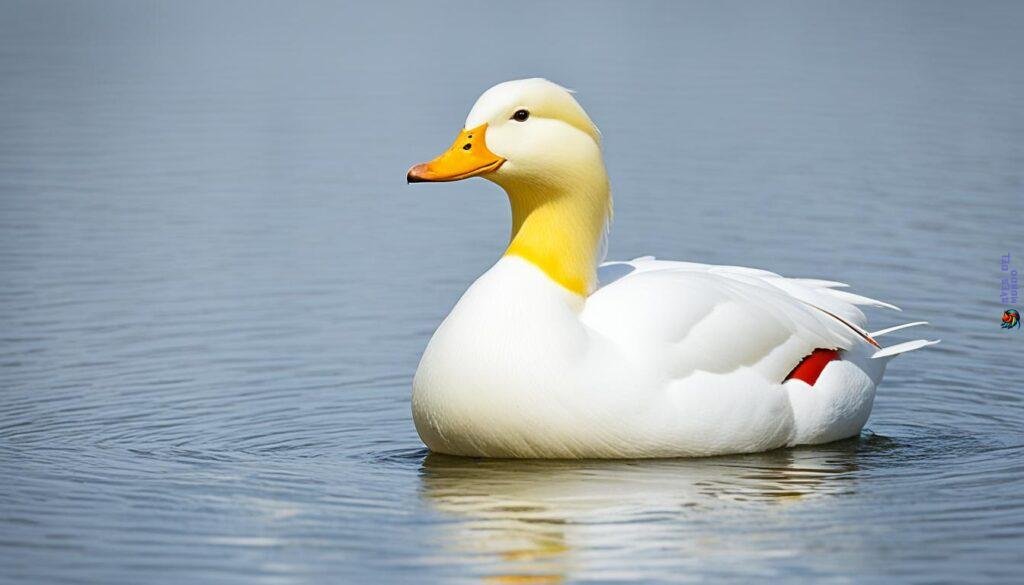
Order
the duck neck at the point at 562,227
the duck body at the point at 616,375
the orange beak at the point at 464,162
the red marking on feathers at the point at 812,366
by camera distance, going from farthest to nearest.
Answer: the red marking on feathers at the point at 812,366, the duck neck at the point at 562,227, the orange beak at the point at 464,162, the duck body at the point at 616,375

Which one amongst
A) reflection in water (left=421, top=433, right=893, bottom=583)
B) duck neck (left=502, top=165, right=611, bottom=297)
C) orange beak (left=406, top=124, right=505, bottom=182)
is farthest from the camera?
duck neck (left=502, top=165, right=611, bottom=297)

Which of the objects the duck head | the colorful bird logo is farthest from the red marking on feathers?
the colorful bird logo

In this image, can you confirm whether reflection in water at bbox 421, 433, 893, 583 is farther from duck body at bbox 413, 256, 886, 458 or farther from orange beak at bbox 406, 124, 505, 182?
orange beak at bbox 406, 124, 505, 182

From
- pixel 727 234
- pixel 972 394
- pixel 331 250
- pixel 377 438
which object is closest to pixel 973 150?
pixel 727 234

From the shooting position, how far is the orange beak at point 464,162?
8938 mm

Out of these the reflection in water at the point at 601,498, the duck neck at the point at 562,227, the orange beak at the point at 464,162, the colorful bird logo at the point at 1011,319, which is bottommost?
the reflection in water at the point at 601,498

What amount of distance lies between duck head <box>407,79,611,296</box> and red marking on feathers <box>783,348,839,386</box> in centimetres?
100

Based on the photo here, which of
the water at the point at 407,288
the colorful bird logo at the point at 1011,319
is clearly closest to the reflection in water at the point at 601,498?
the water at the point at 407,288

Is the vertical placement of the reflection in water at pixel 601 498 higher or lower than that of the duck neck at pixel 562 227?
lower

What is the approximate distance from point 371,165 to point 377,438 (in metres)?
8.66

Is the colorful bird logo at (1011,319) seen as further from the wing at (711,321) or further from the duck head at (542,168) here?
the duck head at (542,168)

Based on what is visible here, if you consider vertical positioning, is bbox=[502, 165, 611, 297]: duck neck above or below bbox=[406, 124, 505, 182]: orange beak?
below

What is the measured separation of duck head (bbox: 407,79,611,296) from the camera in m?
8.98

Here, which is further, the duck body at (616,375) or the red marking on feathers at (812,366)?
the red marking on feathers at (812,366)
